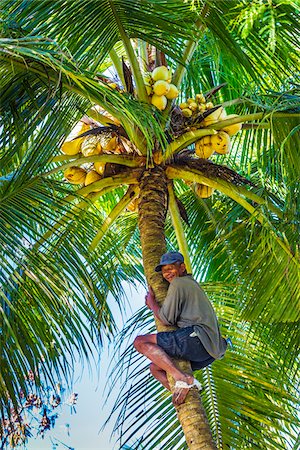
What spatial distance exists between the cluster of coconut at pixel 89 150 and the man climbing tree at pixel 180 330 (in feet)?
2.86

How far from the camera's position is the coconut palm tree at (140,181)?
412 cm

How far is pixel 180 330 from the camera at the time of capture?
4.21 metres

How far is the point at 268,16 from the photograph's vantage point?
2467 mm

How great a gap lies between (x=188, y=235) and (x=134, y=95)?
2103 mm

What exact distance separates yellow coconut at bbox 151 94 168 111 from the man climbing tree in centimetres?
101

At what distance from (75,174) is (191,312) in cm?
133

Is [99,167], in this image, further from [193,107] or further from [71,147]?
[193,107]

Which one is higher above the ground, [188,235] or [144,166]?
[188,235]

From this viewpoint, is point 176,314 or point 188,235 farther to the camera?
point 188,235

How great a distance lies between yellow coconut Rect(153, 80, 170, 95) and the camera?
4.94 metres

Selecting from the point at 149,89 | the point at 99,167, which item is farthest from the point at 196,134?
the point at 99,167

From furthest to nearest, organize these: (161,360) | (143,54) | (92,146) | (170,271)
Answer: (143,54) < (92,146) < (170,271) < (161,360)

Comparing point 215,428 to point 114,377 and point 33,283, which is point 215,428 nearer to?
point 114,377

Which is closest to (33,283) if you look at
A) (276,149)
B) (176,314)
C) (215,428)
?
(176,314)
